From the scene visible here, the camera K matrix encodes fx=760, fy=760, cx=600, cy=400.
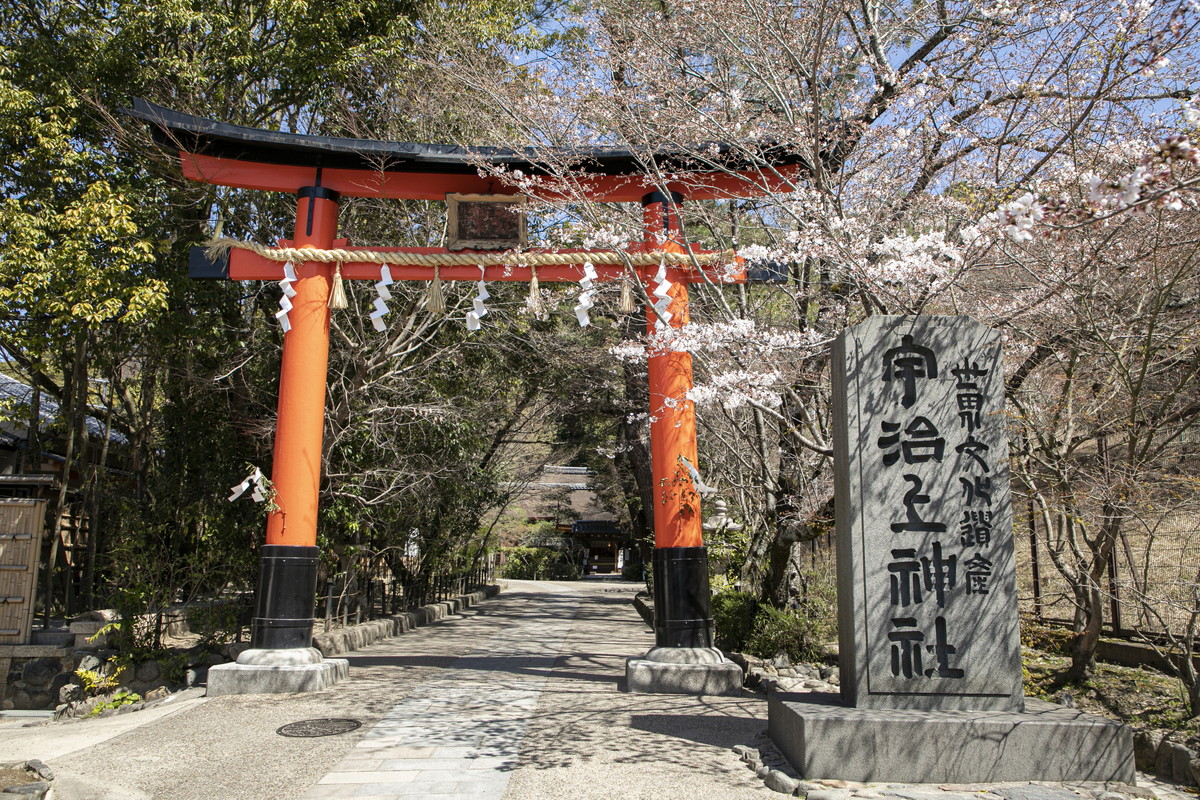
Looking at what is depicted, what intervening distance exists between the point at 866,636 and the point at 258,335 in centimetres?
933

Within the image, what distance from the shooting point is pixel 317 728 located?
617 centimetres

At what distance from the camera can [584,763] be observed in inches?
203

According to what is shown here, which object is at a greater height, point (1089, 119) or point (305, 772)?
point (1089, 119)

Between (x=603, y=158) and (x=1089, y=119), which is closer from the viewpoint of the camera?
(x=1089, y=119)

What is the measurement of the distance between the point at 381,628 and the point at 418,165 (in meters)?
6.99

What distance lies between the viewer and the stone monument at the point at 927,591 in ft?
15.4

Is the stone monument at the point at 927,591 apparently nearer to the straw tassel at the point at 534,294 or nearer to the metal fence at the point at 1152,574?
the metal fence at the point at 1152,574

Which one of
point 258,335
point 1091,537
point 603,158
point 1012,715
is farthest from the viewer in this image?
point 258,335

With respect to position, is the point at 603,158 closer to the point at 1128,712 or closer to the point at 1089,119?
the point at 1089,119

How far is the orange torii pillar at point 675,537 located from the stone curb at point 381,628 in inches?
165

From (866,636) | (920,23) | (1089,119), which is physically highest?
(920,23)

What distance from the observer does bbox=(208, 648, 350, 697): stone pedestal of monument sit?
7473 millimetres

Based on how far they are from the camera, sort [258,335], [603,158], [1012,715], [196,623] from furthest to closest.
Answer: [258,335]
[196,623]
[603,158]
[1012,715]

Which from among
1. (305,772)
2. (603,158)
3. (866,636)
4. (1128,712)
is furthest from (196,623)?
(1128,712)
